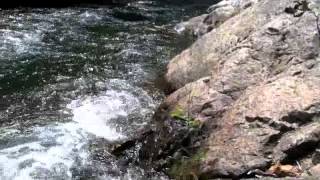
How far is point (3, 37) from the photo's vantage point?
11477 mm

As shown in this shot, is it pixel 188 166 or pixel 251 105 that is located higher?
pixel 251 105

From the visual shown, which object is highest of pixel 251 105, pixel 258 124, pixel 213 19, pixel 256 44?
pixel 256 44

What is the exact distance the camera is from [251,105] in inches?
259

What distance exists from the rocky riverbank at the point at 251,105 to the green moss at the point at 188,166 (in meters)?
0.02

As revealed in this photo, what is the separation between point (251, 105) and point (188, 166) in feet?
3.63

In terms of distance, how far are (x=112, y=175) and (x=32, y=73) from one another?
12.8ft

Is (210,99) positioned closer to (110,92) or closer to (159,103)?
(159,103)

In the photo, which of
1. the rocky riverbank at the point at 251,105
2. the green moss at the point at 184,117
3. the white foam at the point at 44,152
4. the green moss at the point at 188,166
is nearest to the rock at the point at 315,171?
the rocky riverbank at the point at 251,105

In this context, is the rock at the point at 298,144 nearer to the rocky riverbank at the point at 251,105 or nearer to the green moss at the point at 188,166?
the rocky riverbank at the point at 251,105

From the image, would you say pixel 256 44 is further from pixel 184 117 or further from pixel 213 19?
pixel 213 19

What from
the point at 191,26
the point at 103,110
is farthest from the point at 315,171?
the point at 191,26

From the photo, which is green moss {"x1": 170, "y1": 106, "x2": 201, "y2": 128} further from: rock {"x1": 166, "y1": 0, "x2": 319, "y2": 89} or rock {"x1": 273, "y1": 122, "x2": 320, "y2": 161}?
rock {"x1": 273, "y1": 122, "x2": 320, "y2": 161}

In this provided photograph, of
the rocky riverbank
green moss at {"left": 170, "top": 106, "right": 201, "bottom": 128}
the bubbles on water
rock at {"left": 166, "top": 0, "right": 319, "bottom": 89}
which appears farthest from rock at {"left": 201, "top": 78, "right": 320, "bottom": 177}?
the bubbles on water

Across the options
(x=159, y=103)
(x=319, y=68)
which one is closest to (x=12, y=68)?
(x=159, y=103)
